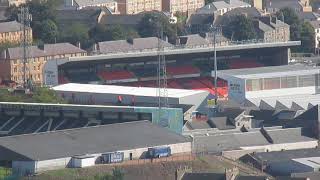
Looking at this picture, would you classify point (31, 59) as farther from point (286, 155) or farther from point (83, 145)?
point (83, 145)

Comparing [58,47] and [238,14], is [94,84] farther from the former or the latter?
[238,14]

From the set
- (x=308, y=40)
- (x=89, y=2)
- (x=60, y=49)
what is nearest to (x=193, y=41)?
(x=60, y=49)

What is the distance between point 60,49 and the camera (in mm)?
55875

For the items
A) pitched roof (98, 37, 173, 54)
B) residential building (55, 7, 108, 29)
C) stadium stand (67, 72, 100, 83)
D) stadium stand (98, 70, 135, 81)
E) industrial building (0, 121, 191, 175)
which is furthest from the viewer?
residential building (55, 7, 108, 29)

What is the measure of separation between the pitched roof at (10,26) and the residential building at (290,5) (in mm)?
15090

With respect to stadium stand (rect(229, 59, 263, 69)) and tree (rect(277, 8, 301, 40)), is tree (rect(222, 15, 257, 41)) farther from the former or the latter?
stadium stand (rect(229, 59, 263, 69))

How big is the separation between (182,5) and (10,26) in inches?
546

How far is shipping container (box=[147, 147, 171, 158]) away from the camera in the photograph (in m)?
35.1

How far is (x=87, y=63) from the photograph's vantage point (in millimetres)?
53000

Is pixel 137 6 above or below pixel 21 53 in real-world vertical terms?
below

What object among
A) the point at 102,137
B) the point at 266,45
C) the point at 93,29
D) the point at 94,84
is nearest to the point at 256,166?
the point at 102,137

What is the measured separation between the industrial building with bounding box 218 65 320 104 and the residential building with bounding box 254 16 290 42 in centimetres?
1166

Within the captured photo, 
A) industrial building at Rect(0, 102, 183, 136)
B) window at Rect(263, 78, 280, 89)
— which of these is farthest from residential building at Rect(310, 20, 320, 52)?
Result: industrial building at Rect(0, 102, 183, 136)

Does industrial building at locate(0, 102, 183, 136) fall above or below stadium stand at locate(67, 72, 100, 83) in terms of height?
above
